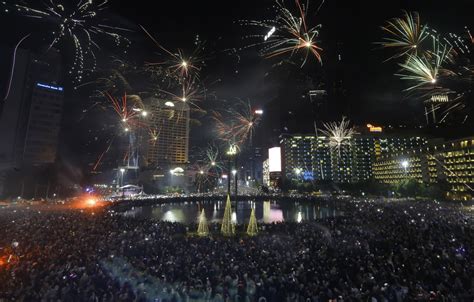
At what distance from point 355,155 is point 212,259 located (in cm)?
12776

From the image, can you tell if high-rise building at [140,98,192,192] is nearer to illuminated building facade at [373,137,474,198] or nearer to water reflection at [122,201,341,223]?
water reflection at [122,201,341,223]

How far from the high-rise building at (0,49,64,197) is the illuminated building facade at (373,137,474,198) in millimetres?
93184

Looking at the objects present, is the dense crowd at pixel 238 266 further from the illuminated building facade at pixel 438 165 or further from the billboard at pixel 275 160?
the billboard at pixel 275 160

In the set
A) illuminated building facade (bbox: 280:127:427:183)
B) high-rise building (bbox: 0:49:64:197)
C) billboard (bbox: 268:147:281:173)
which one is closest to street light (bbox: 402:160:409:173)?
illuminated building facade (bbox: 280:127:427:183)

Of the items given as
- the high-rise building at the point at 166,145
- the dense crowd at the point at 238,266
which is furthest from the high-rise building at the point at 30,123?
Answer: the dense crowd at the point at 238,266

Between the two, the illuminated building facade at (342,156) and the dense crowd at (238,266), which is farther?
the illuminated building facade at (342,156)

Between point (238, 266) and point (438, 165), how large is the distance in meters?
91.9

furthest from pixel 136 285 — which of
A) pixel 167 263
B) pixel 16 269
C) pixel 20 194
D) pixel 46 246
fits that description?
pixel 20 194

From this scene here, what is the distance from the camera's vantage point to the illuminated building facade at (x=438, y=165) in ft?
230

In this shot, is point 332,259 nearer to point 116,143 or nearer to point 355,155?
point 116,143

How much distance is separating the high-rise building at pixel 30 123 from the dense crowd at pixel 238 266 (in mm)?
49470

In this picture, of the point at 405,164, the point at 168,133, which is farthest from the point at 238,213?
the point at 168,133

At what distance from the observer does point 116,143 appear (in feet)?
322

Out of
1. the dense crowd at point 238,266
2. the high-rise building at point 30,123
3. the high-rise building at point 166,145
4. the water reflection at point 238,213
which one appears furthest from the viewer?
the high-rise building at point 166,145
